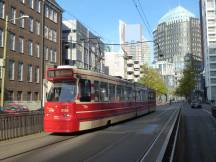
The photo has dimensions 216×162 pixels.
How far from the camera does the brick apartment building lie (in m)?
50.3

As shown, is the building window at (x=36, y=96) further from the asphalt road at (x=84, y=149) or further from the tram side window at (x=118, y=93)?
the asphalt road at (x=84, y=149)

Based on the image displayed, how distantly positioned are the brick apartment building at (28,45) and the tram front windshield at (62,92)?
31.1 m

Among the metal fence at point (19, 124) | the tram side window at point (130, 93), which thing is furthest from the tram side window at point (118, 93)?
the metal fence at point (19, 124)

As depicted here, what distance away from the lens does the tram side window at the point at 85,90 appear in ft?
60.6

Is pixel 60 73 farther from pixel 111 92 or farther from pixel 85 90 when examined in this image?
pixel 111 92

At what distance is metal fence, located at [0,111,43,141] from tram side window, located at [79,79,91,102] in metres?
2.92

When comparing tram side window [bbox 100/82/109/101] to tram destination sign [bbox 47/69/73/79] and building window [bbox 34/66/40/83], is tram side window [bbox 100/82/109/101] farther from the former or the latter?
building window [bbox 34/66/40/83]

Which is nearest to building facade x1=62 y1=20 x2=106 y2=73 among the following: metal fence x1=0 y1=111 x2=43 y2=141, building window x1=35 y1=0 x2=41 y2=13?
building window x1=35 y1=0 x2=41 y2=13

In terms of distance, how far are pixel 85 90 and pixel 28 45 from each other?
3900 cm

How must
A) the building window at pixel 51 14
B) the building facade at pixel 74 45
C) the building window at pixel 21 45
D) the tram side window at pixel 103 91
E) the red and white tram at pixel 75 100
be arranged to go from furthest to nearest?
the building facade at pixel 74 45 < the building window at pixel 51 14 < the building window at pixel 21 45 < the tram side window at pixel 103 91 < the red and white tram at pixel 75 100

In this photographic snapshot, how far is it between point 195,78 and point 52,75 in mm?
95394

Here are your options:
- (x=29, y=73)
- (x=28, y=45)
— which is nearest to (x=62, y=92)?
(x=29, y=73)

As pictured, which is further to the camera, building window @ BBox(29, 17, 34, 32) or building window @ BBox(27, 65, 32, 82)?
building window @ BBox(29, 17, 34, 32)

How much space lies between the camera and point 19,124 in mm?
18141
